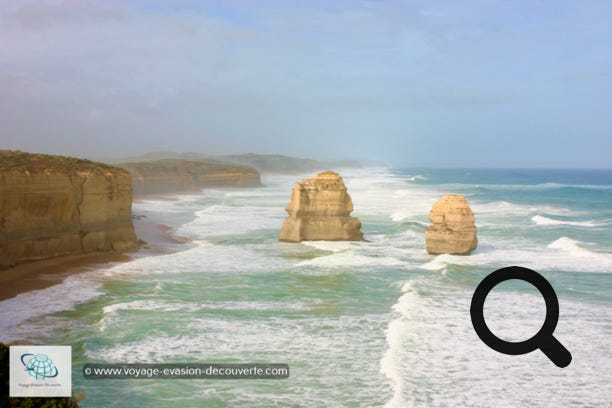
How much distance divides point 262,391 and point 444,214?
1809 cm

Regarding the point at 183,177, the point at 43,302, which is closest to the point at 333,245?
the point at 43,302

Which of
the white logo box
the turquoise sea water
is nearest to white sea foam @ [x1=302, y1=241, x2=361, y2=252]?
the turquoise sea water

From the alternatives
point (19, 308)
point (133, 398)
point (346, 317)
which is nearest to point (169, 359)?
point (133, 398)

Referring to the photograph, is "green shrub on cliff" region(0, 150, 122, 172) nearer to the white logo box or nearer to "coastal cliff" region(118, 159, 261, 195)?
the white logo box

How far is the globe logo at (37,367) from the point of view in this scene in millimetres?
9797

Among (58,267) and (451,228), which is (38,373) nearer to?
(58,267)

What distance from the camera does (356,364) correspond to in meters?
15.6

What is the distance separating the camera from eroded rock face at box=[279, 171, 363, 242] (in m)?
33.9

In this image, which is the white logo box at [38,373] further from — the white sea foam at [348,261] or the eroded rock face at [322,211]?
the eroded rock face at [322,211]

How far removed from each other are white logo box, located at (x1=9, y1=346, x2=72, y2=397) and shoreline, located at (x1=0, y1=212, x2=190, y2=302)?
13535 millimetres

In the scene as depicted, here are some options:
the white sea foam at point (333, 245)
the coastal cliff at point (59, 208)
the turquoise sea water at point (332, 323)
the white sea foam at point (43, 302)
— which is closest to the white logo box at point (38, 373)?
the turquoise sea water at point (332, 323)

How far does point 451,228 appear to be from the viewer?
30531mm

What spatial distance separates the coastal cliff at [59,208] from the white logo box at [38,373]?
58.2 ft

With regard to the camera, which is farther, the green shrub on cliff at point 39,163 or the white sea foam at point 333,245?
the white sea foam at point 333,245
